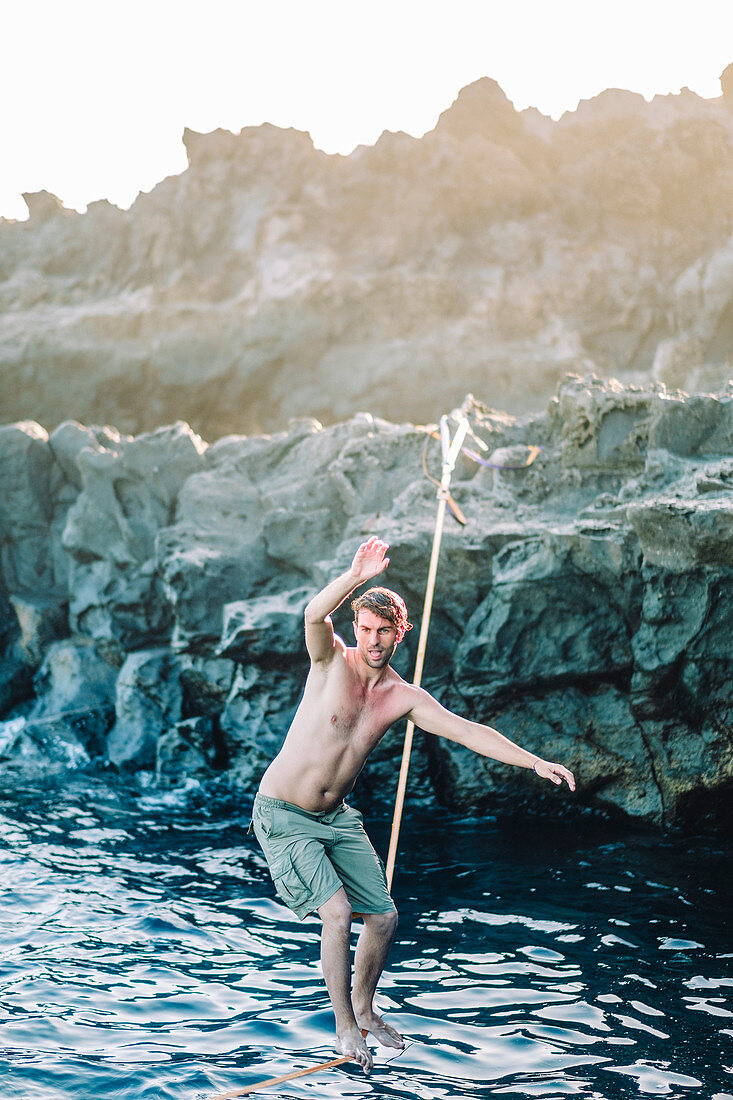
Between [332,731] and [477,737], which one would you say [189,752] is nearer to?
[332,731]

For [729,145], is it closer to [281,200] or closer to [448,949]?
[281,200]

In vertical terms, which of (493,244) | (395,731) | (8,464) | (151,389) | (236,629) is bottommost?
(395,731)

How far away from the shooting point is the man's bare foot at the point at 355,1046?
5.10 meters

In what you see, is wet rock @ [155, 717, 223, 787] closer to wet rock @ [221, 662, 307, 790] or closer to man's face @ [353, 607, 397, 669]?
wet rock @ [221, 662, 307, 790]

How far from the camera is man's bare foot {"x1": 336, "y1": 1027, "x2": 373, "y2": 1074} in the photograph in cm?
510

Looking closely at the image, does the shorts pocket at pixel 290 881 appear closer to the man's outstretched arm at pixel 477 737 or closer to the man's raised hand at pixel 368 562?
the man's outstretched arm at pixel 477 737

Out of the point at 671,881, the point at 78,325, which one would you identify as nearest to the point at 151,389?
the point at 78,325

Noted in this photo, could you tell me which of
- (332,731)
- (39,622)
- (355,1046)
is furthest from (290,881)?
(39,622)

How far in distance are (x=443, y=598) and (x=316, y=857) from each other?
636cm

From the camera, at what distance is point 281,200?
116ft

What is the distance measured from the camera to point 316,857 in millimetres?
5152

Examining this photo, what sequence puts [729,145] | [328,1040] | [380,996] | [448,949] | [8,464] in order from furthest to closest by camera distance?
[729,145] < [8,464] < [448,949] < [380,996] < [328,1040]

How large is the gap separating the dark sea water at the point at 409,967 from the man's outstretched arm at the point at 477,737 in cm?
160

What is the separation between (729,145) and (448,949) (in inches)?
1246
